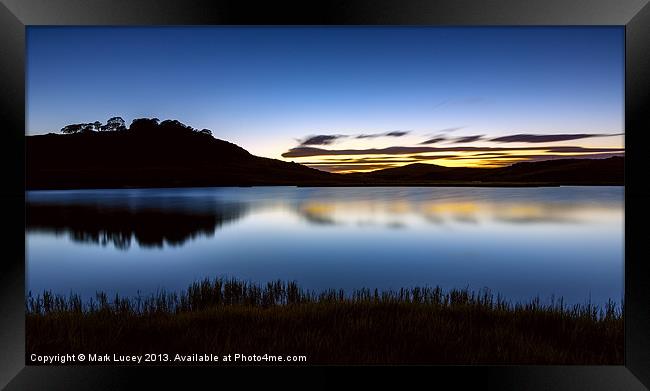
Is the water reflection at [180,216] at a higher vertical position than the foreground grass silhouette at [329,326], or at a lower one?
higher

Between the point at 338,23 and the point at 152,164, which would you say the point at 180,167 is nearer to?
the point at 152,164

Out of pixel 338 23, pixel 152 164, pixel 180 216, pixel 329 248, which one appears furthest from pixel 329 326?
pixel 180 216

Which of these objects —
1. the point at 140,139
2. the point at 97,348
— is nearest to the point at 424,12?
the point at 140,139

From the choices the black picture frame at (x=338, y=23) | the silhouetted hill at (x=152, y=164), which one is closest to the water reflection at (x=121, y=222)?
the silhouetted hill at (x=152, y=164)

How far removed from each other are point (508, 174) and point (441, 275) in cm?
158

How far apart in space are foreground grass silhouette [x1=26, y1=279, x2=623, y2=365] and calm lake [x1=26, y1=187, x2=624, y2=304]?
15 centimetres

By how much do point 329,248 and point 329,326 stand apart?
1.63 metres

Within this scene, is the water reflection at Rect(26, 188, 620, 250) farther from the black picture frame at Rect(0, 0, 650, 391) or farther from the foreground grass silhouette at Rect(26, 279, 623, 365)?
the foreground grass silhouette at Rect(26, 279, 623, 365)

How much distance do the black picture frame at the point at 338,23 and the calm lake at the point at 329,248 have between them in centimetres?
17

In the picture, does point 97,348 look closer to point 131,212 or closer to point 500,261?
point 131,212

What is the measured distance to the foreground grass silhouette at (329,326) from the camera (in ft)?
9.82

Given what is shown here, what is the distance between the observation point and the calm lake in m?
3.53

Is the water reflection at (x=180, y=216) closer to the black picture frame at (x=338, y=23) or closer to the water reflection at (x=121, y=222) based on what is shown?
the water reflection at (x=121, y=222)

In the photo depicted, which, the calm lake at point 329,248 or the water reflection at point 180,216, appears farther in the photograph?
the water reflection at point 180,216
